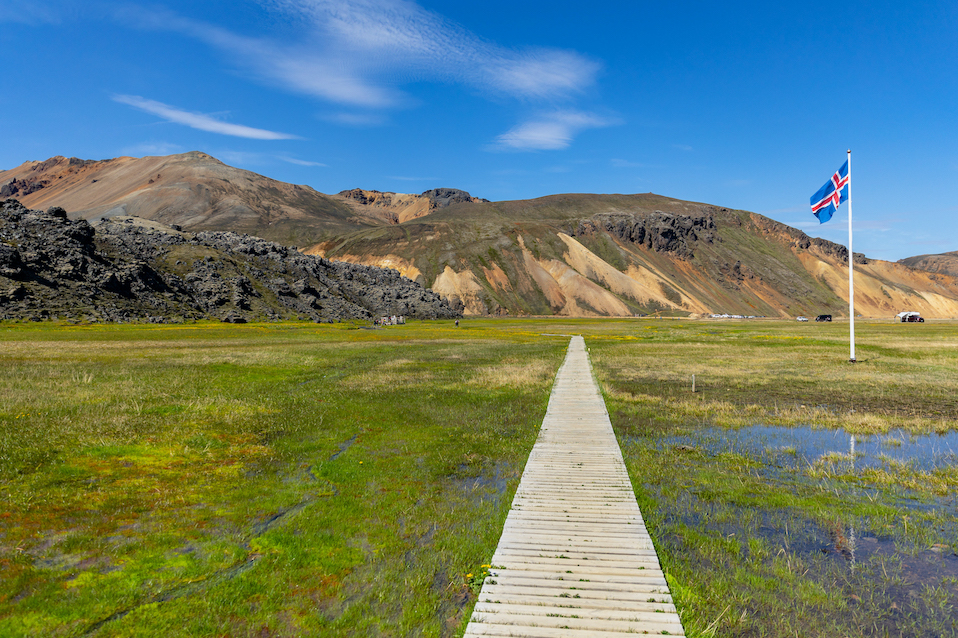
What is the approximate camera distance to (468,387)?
2408 centimetres

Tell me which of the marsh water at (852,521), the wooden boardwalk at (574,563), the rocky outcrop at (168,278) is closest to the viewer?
the wooden boardwalk at (574,563)

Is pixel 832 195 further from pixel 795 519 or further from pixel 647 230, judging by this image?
pixel 647 230

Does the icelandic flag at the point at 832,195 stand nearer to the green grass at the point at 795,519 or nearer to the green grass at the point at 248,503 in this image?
the green grass at the point at 795,519

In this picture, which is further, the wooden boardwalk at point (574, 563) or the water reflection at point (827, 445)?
the water reflection at point (827, 445)

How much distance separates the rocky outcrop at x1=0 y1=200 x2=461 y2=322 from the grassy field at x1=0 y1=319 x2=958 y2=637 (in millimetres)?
62609

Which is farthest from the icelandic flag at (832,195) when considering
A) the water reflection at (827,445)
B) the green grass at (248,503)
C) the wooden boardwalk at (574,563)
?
the wooden boardwalk at (574,563)

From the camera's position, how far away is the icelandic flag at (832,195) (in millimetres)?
31688

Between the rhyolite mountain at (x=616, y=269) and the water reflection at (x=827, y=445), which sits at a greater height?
the rhyolite mountain at (x=616, y=269)

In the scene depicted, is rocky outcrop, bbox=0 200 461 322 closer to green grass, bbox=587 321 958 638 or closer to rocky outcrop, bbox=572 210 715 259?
rocky outcrop, bbox=572 210 715 259

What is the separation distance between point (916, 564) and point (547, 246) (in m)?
154

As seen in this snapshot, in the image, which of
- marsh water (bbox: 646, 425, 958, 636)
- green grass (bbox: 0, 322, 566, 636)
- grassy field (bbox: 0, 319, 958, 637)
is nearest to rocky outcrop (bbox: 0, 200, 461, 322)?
green grass (bbox: 0, 322, 566, 636)

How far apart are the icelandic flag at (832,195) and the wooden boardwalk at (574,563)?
93.0 feet

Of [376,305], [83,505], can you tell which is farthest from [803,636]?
[376,305]

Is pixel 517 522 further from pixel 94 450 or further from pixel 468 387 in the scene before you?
pixel 468 387
